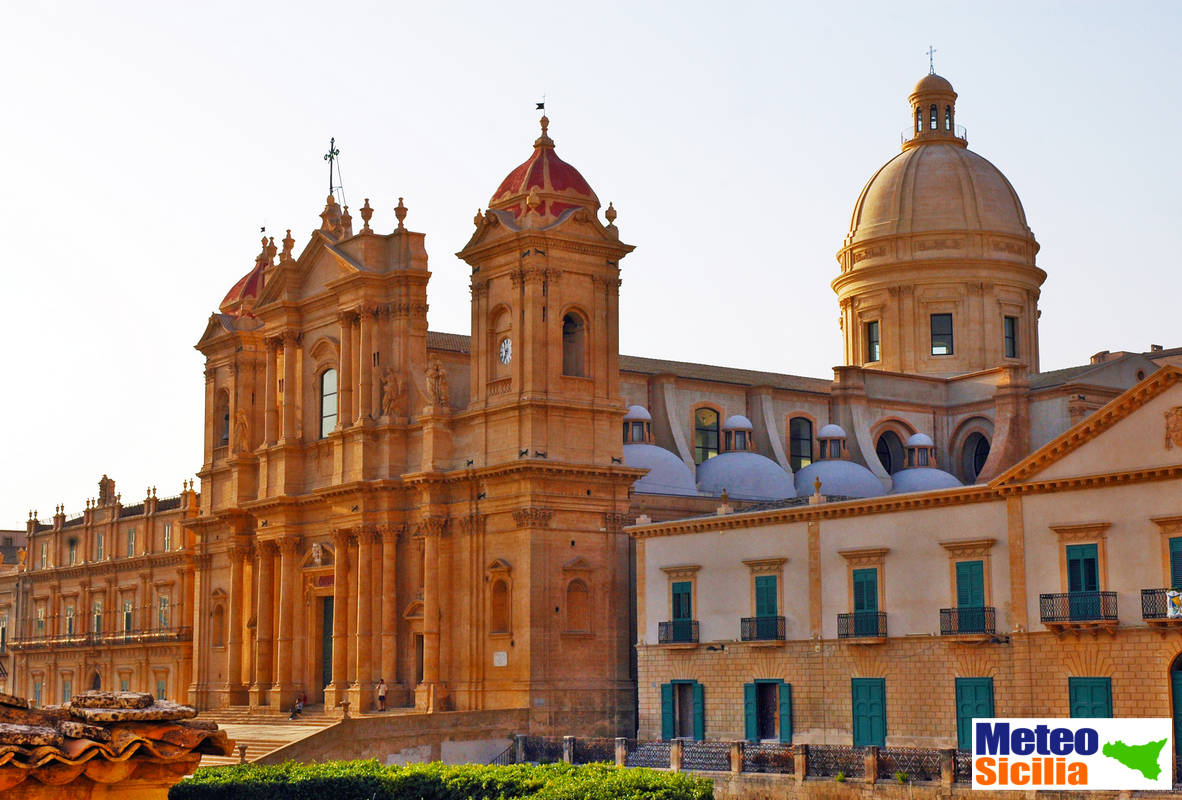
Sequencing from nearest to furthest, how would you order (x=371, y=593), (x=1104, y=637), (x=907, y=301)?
(x=1104, y=637), (x=371, y=593), (x=907, y=301)

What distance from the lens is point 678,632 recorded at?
44469 millimetres

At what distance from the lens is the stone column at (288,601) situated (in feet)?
182

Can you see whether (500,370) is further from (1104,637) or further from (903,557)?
(1104,637)

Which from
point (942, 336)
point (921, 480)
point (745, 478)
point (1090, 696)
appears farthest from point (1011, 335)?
point (1090, 696)

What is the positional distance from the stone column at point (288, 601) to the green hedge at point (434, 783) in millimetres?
18819

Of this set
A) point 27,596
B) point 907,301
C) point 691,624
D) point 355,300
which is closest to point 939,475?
point 907,301

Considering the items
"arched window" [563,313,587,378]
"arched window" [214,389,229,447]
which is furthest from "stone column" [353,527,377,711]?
"arched window" [214,389,229,447]

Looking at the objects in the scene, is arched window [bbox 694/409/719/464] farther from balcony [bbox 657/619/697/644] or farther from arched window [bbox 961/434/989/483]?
balcony [bbox 657/619/697/644]

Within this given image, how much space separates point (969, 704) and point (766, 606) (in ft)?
22.1

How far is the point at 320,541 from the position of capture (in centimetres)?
5491

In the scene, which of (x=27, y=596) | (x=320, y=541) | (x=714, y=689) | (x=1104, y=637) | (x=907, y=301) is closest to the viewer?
(x=1104, y=637)

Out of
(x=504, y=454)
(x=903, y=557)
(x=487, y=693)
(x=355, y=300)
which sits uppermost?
(x=355, y=300)

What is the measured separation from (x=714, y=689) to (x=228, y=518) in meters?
23.2

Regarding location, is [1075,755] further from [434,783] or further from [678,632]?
[678,632]
